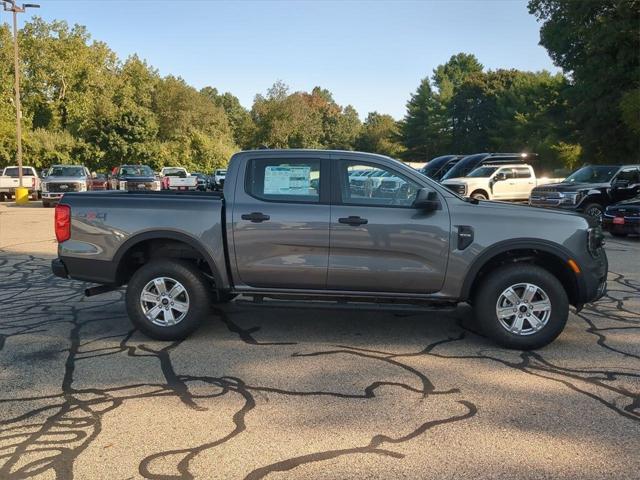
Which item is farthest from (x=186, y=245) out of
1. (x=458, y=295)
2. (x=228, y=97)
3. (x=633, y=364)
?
(x=228, y=97)

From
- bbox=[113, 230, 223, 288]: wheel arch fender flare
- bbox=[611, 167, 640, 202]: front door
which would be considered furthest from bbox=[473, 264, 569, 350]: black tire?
bbox=[611, 167, 640, 202]: front door

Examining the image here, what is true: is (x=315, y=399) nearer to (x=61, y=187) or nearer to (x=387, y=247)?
(x=387, y=247)

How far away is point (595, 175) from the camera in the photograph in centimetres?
1708

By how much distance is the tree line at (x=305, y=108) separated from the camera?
26.7 metres

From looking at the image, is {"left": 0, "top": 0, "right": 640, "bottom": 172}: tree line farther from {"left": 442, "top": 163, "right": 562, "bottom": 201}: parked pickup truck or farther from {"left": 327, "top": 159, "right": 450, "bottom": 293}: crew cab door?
{"left": 442, "top": 163, "right": 562, "bottom": 201}: parked pickup truck

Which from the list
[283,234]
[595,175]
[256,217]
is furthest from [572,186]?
[256,217]

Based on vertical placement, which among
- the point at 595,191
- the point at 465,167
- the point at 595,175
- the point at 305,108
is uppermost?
the point at 305,108

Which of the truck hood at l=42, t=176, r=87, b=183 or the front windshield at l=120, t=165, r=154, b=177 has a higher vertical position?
the front windshield at l=120, t=165, r=154, b=177

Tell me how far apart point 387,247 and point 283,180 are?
3.84 ft

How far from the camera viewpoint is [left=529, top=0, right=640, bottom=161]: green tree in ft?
80.7

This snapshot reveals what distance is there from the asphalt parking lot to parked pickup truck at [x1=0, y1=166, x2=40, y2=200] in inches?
951

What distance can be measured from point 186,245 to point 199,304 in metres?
0.58

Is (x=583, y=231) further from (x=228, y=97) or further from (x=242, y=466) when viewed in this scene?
(x=228, y=97)

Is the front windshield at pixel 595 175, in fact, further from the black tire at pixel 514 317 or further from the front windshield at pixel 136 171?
the front windshield at pixel 136 171
